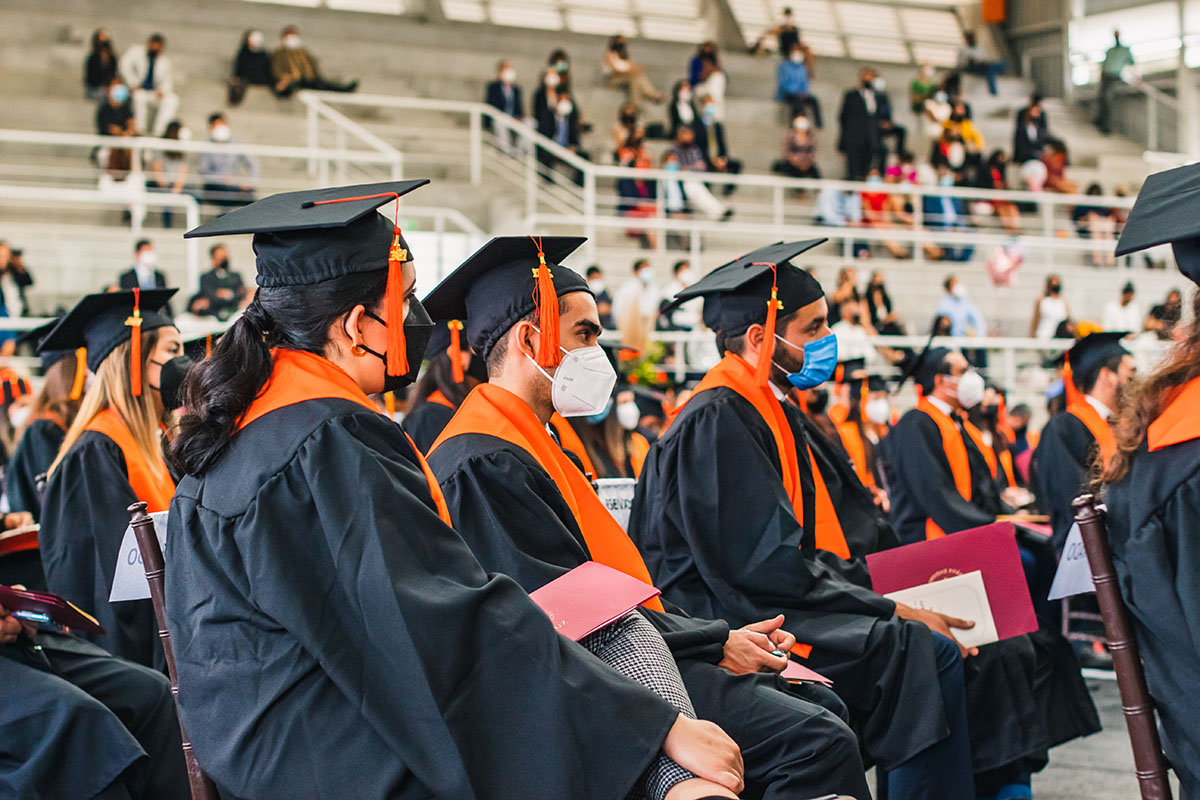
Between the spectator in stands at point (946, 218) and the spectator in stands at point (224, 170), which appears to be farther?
the spectator in stands at point (946, 218)

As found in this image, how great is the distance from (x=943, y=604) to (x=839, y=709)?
766 millimetres

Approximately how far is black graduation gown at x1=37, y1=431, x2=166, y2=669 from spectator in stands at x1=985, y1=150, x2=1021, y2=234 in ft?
48.6

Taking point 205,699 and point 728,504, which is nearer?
point 205,699

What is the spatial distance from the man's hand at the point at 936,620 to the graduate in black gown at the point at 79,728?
2.28m

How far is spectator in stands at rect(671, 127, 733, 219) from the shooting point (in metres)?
15.0

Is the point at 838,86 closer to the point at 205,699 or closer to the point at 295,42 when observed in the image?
the point at 295,42

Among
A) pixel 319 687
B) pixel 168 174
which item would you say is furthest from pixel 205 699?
pixel 168 174

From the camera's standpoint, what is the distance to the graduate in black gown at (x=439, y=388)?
5770 mm

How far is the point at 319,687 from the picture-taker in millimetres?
2260

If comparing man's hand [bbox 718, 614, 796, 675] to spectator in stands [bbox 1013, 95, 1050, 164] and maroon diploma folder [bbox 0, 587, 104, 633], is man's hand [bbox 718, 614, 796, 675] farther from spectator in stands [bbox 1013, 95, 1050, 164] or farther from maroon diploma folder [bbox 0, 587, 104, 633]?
spectator in stands [bbox 1013, 95, 1050, 164]

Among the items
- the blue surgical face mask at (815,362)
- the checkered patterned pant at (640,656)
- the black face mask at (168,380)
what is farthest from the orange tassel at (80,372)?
the checkered patterned pant at (640,656)

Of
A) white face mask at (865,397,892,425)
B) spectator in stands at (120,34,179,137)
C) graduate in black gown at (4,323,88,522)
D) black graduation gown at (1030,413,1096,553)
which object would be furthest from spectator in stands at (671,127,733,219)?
graduate in black gown at (4,323,88,522)

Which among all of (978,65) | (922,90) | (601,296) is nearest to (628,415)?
(601,296)

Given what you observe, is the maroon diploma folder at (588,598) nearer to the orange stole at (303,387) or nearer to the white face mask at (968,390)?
the orange stole at (303,387)
